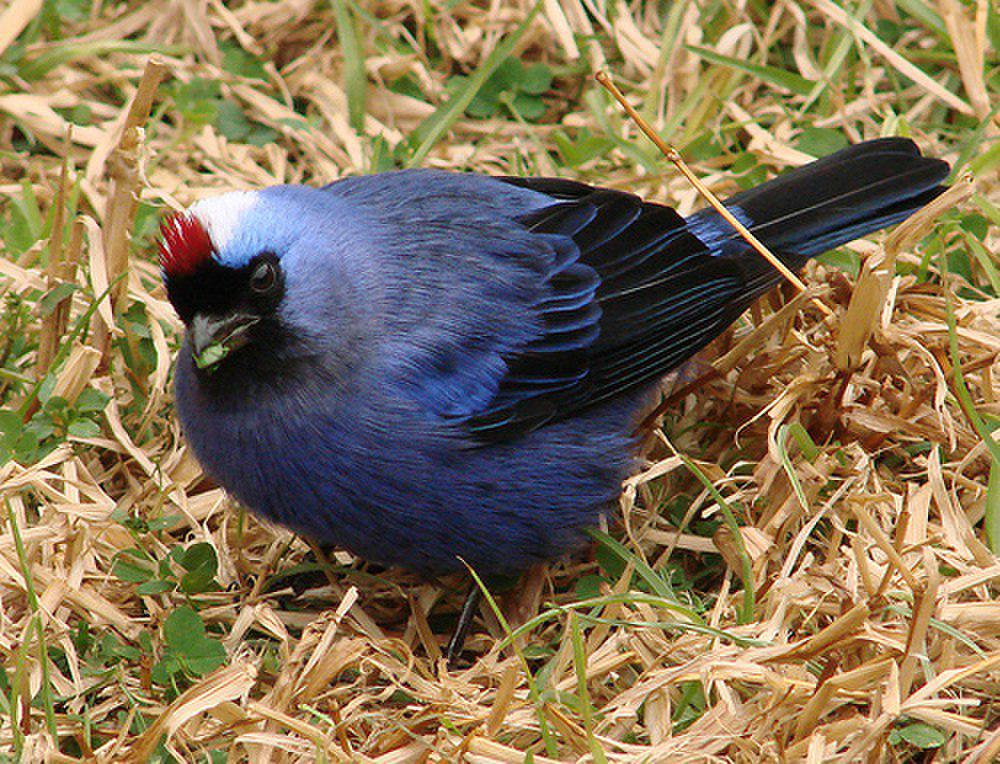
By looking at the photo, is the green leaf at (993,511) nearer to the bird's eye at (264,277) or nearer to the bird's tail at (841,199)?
the bird's tail at (841,199)

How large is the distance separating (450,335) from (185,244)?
0.79 metres

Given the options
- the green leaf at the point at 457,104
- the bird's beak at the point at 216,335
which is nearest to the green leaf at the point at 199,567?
the bird's beak at the point at 216,335

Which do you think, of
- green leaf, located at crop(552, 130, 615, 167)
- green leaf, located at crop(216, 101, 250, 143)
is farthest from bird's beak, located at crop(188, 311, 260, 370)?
green leaf, located at crop(216, 101, 250, 143)

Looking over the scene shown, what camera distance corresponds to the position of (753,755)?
3.40m

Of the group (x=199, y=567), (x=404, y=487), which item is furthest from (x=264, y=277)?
(x=199, y=567)

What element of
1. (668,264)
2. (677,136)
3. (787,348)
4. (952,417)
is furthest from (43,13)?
(952,417)

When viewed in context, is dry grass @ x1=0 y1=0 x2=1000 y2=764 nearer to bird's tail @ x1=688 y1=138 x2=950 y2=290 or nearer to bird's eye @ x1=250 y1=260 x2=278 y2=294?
bird's tail @ x1=688 y1=138 x2=950 y2=290

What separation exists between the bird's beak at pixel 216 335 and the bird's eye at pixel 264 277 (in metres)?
0.08

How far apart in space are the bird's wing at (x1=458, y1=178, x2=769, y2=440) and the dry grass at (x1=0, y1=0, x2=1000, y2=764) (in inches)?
7.9

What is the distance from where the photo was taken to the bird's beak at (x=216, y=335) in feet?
12.2

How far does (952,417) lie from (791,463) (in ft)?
1.90

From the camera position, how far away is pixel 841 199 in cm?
459

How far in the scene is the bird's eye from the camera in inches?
148

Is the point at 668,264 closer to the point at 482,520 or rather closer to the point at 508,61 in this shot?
the point at 482,520
